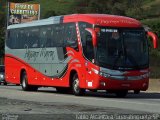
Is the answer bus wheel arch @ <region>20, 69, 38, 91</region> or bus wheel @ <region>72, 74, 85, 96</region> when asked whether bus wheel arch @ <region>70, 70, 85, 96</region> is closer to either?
bus wheel @ <region>72, 74, 85, 96</region>

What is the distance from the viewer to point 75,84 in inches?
1047

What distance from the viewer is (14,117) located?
15.5 meters

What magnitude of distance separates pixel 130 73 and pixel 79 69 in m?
2.36

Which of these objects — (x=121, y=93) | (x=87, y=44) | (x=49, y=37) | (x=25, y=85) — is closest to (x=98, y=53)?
(x=87, y=44)

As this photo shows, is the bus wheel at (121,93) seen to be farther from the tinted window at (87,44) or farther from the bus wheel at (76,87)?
the tinted window at (87,44)

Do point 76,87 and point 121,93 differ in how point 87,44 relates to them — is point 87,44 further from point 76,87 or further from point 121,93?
point 121,93

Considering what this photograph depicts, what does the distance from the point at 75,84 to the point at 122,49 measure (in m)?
2.87

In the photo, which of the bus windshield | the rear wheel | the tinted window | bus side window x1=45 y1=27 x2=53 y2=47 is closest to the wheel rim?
the tinted window

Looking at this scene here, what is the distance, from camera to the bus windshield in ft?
82.3

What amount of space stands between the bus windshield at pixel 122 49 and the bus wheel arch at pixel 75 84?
6.63 feet

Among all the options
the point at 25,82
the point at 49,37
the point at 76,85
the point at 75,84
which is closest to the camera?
the point at 76,85

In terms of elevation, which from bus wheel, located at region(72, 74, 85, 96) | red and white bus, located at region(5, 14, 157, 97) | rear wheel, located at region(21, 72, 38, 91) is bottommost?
rear wheel, located at region(21, 72, 38, 91)

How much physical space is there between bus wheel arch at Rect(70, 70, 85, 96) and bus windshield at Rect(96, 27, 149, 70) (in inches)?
79.6

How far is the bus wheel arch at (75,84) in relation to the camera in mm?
26344
